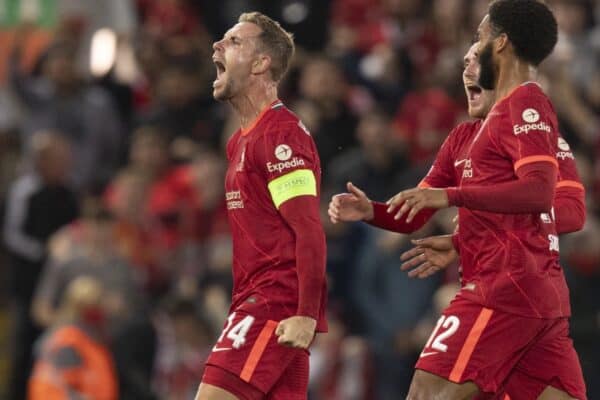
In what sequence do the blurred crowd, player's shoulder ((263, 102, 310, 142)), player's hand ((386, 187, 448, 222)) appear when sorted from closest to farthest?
player's hand ((386, 187, 448, 222)) < player's shoulder ((263, 102, 310, 142)) < the blurred crowd

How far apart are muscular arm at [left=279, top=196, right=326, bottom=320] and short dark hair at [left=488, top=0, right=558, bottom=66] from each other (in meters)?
1.12

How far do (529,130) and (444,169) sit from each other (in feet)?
2.67

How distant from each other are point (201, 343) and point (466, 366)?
556 centimetres

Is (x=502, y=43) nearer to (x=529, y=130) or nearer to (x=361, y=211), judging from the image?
(x=529, y=130)

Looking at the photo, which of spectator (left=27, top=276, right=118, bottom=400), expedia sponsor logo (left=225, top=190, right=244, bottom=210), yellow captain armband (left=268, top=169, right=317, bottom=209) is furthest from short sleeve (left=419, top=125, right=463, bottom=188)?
spectator (left=27, top=276, right=118, bottom=400)

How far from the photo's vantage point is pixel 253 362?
732 centimetres

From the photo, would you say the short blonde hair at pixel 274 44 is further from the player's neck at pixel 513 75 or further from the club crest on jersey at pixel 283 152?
the player's neck at pixel 513 75

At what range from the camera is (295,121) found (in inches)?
296

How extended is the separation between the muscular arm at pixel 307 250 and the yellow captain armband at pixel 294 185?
24 millimetres

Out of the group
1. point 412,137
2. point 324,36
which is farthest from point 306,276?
point 324,36

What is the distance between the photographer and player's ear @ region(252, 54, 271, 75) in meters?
7.70

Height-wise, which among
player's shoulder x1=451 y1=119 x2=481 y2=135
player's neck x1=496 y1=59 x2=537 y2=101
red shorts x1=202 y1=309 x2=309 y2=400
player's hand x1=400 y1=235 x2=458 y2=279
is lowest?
red shorts x1=202 y1=309 x2=309 y2=400

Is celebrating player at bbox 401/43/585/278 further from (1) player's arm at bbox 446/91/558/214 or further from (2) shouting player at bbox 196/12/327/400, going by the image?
(2) shouting player at bbox 196/12/327/400

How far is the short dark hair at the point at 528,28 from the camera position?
7.12 metres
